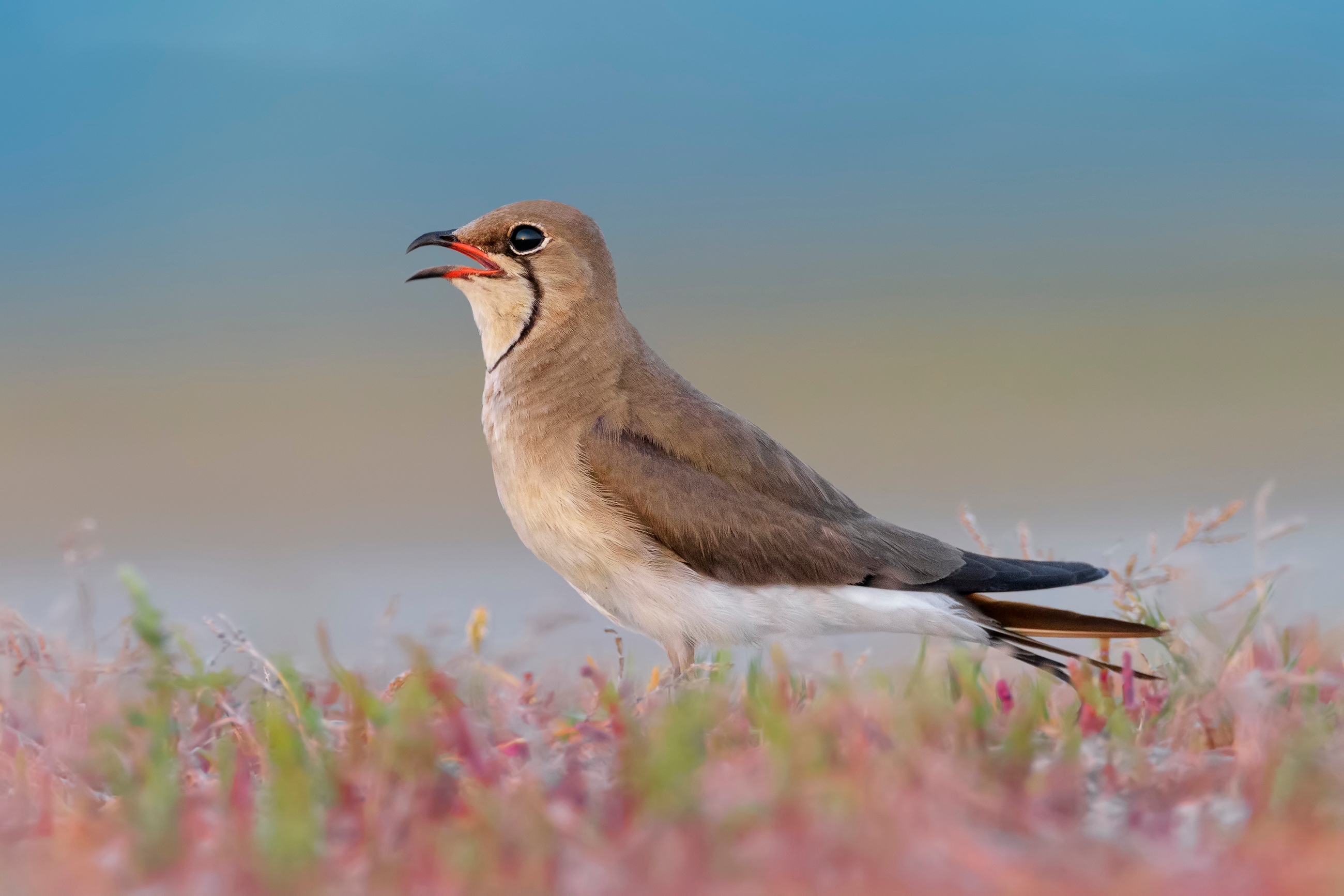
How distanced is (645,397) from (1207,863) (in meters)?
2.54

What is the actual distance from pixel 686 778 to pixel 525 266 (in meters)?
2.48

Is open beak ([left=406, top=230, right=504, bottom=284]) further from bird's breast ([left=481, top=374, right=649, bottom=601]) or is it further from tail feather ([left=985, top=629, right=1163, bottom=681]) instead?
tail feather ([left=985, top=629, right=1163, bottom=681])

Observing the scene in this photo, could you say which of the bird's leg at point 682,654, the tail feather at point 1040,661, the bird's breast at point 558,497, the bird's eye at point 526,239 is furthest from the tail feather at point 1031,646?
the bird's eye at point 526,239

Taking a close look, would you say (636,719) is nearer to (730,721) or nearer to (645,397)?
(730,721)

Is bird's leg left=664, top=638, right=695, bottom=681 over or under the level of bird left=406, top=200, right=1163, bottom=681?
under

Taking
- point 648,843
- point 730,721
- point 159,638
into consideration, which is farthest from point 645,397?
point 648,843

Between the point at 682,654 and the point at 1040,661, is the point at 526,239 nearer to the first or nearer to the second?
the point at 682,654

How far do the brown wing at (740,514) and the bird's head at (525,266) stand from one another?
541mm

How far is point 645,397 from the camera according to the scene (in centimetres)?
424

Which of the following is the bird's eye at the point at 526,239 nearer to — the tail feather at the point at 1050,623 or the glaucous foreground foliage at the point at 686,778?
the glaucous foreground foliage at the point at 686,778

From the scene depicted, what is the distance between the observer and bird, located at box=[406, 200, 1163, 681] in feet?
12.8

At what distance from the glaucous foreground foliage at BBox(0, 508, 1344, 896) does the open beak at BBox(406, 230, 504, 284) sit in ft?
4.18

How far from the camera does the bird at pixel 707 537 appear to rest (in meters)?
3.91

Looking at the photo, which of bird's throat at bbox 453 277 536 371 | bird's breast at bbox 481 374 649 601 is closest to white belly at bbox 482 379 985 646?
bird's breast at bbox 481 374 649 601
